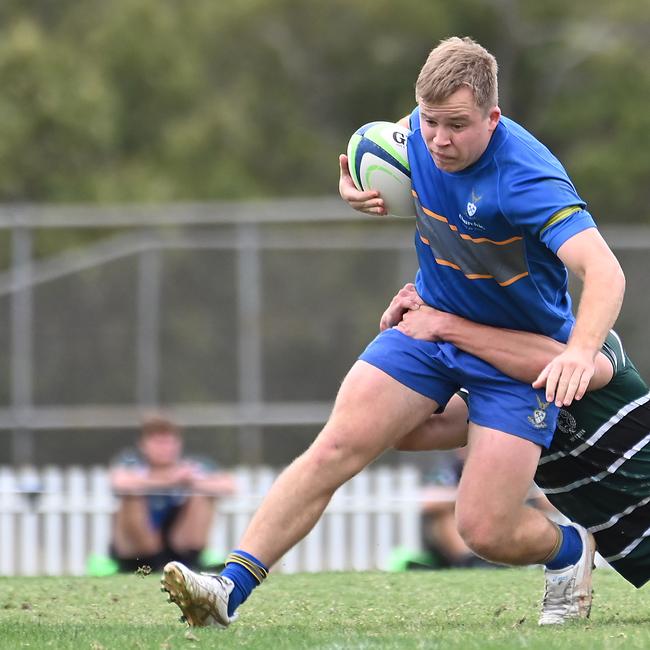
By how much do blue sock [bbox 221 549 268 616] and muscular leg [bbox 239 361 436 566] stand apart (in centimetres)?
3

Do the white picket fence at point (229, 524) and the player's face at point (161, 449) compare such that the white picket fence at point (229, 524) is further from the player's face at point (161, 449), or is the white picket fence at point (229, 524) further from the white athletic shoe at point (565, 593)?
the white athletic shoe at point (565, 593)

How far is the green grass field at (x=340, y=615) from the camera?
16.9ft

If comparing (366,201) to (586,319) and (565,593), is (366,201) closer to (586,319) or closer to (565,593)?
(586,319)

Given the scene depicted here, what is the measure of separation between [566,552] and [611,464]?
37cm

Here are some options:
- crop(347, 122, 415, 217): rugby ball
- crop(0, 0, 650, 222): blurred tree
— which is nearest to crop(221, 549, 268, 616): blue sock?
crop(347, 122, 415, 217): rugby ball

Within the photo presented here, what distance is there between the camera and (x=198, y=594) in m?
5.41

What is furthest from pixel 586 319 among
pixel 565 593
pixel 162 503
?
pixel 162 503

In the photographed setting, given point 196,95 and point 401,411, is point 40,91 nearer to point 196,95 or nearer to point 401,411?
point 196,95

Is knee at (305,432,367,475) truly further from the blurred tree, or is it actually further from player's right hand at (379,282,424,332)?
the blurred tree

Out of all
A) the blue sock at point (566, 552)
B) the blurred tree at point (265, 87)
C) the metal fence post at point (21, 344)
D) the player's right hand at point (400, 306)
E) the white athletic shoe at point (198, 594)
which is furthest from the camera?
the blurred tree at point (265, 87)

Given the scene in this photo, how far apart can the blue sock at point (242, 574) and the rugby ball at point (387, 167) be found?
143 cm

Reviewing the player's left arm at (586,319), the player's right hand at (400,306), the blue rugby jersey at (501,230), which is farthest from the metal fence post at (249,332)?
the player's left arm at (586,319)

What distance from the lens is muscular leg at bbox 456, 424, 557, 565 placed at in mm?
5641

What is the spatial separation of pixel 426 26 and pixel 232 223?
16.4 meters
